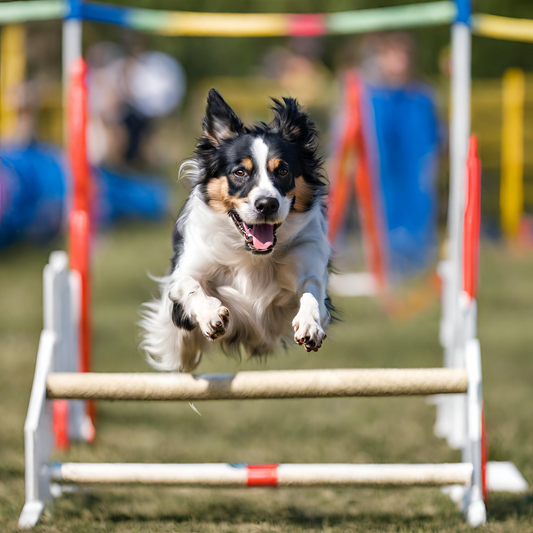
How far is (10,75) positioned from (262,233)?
1062 cm

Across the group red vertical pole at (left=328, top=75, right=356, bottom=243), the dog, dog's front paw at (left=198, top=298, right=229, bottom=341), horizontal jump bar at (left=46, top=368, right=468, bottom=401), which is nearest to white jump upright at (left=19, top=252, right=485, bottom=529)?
horizontal jump bar at (left=46, top=368, right=468, bottom=401)

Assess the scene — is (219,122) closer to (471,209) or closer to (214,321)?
(214,321)

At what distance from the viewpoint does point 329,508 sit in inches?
163

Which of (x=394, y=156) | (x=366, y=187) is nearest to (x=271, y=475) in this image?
(x=366, y=187)

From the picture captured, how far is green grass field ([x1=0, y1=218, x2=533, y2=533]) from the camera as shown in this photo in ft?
13.0

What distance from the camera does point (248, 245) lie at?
9.68 feet

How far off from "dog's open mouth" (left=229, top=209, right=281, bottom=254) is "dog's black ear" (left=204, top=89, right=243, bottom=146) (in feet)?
1.07

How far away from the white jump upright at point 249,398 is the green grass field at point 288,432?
211 mm

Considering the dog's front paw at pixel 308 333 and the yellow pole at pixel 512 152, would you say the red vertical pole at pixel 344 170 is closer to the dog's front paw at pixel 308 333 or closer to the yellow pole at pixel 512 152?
the dog's front paw at pixel 308 333

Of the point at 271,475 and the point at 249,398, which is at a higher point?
the point at 249,398

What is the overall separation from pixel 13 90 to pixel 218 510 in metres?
9.70

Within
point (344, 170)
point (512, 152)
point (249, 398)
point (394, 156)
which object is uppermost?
point (512, 152)

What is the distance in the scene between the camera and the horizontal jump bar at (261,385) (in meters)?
3.49

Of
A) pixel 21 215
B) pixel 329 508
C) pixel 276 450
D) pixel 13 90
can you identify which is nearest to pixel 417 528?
pixel 329 508
